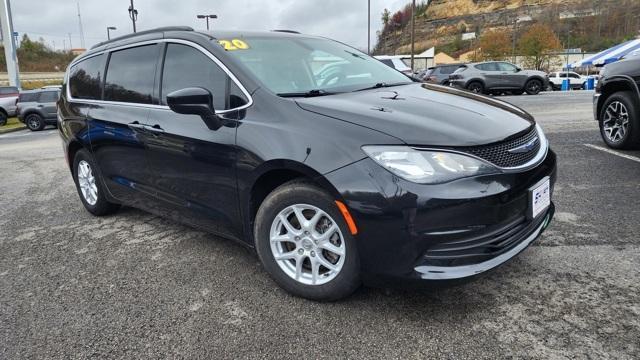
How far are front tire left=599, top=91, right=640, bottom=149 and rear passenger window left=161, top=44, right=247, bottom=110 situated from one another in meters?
5.09

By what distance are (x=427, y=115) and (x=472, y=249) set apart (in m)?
0.77

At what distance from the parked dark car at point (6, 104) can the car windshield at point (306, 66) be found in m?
20.7

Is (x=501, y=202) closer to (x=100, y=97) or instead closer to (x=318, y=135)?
(x=318, y=135)

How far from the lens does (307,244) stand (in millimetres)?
2666

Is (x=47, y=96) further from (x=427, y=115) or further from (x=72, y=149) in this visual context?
(x=427, y=115)

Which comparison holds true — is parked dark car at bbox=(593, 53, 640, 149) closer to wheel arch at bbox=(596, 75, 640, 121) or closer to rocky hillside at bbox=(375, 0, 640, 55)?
wheel arch at bbox=(596, 75, 640, 121)

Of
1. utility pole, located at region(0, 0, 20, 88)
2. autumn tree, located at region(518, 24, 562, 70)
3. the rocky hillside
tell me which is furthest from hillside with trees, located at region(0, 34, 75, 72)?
the rocky hillside

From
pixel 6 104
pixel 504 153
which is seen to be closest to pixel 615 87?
pixel 504 153

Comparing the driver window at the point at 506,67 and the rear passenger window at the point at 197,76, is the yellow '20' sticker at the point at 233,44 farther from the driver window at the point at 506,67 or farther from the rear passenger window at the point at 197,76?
the driver window at the point at 506,67

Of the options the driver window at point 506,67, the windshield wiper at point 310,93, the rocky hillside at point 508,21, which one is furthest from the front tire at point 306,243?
the rocky hillside at point 508,21

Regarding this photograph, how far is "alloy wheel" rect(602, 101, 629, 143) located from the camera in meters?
5.95

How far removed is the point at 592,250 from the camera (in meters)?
3.24

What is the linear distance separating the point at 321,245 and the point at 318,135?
60cm

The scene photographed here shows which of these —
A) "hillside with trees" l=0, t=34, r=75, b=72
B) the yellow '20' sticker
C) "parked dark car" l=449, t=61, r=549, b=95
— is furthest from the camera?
"hillside with trees" l=0, t=34, r=75, b=72
